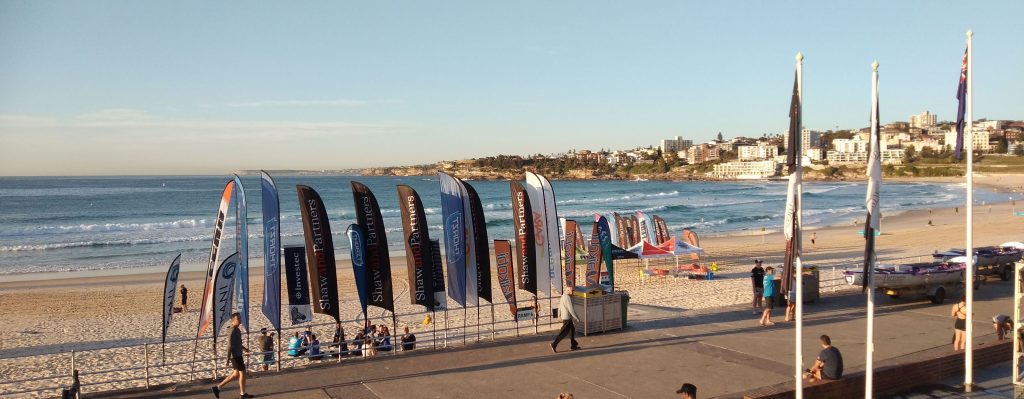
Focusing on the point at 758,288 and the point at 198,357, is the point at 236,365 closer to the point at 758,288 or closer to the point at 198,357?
the point at 198,357

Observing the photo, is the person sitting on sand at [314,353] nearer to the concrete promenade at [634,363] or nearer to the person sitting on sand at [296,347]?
the person sitting on sand at [296,347]

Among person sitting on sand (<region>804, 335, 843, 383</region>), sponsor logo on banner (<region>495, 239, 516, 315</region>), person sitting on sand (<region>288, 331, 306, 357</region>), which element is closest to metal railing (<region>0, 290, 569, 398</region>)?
person sitting on sand (<region>288, 331, 306, 357</region>)

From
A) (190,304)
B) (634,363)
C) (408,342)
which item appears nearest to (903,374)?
(634,363)

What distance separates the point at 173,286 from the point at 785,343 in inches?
416

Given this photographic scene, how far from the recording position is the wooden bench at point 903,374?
8.98 m

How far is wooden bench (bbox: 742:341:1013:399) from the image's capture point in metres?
8.98

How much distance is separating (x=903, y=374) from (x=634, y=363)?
12.7 ft

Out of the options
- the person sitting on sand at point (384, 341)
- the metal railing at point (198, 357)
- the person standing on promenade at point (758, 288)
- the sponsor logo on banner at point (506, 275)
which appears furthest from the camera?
the person standing on promenade at point (758, 288)

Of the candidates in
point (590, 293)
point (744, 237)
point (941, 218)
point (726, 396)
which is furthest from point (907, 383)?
point (941, 218)

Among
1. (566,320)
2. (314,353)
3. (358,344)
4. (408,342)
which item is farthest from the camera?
(358,344)

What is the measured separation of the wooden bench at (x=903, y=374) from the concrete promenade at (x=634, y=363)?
0.27 metres

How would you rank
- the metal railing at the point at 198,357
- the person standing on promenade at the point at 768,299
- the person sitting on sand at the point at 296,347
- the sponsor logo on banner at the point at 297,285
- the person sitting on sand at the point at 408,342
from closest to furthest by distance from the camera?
the metal railing at the point at 198,357
the sponsor logo on banner at the point at 297,285
the person sitting on sand at the point at 408,342
the person sitting on sand at the point at 296,347
the person standing on promenade at the point at 768,299

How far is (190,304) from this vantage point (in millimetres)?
24906

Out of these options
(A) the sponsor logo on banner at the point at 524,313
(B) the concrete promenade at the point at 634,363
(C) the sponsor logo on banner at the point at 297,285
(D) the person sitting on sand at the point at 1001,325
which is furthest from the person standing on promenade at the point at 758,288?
(C) the sponsor logo on banner at the point at 297,285
